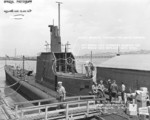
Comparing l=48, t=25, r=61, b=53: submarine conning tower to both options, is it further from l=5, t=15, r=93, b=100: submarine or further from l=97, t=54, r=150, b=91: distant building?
l=97, t=54, r=150, b=91: distant building

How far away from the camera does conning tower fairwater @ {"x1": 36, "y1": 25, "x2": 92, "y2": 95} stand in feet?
64.6

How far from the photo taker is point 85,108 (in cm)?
1395

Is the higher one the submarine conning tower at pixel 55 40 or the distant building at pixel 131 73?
the submarine conning tower at pixel 55 40

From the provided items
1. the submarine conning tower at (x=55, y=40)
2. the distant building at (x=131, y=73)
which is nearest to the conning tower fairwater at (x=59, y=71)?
the submarine conning tower at (x=55, y=40)

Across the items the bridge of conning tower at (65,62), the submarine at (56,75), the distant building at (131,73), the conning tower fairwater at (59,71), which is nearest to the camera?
the conning tower fairwater at (59,71)

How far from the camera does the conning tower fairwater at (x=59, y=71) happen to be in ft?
64.6

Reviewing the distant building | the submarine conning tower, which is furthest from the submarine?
the distant building

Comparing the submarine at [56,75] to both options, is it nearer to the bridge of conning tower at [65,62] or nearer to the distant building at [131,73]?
the bridge of conning tower at [65,62]

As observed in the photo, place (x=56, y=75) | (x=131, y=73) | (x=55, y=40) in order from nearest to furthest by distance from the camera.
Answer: (x=56, y=75) < (x=131, y=73) < (x=55, y=40)

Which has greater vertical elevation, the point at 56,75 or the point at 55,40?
the point at 55,40

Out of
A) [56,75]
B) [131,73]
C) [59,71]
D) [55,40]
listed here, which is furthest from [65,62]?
[131,73]

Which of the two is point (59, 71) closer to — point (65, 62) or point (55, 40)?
point (65, 62)

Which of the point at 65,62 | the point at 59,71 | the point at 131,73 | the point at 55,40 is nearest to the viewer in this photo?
the point at 65,62

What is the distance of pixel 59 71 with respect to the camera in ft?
83.5
